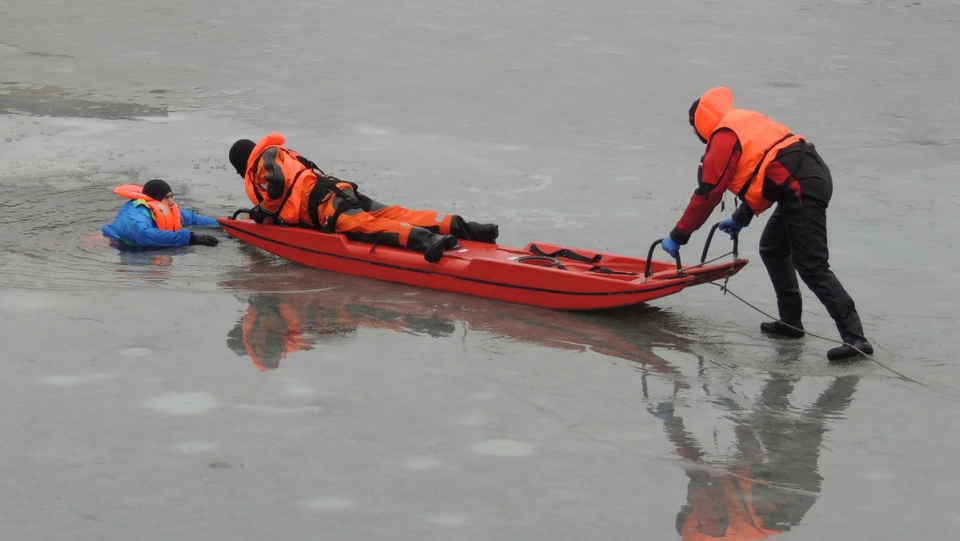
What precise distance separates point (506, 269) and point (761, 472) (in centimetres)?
205

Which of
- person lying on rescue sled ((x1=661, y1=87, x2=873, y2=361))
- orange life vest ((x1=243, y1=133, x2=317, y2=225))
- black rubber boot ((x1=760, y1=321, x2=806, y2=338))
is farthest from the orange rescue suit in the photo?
orange life vest ((x1=243, y1=133, x2=317, y2=225))

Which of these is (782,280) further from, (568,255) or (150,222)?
(150,222)

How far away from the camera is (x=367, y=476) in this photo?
379 centimetres

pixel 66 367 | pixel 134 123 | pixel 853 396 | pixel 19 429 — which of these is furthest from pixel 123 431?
pixel 134 123

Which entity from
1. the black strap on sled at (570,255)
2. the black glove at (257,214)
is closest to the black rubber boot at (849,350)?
the black strap on sled at (570,255)

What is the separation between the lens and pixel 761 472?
13.0 feet

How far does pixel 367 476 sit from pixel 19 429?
1314 millimetres

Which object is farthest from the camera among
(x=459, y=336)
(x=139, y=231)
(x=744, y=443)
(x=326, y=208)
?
(x=139, y=231)

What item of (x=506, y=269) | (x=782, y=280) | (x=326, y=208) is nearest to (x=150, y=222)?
(x=326, y=208)

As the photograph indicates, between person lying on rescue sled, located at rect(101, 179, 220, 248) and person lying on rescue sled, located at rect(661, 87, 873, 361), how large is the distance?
300cm

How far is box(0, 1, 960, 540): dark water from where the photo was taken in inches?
145

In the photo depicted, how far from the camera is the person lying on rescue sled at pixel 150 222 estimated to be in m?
6.50

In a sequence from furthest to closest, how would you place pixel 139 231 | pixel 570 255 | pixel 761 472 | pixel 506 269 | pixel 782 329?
pixel 139 231 < pixel 570 255 < pixel 506 269 < pixel 782 329 < pixel 761 472

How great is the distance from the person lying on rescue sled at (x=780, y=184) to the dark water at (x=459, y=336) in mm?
315
